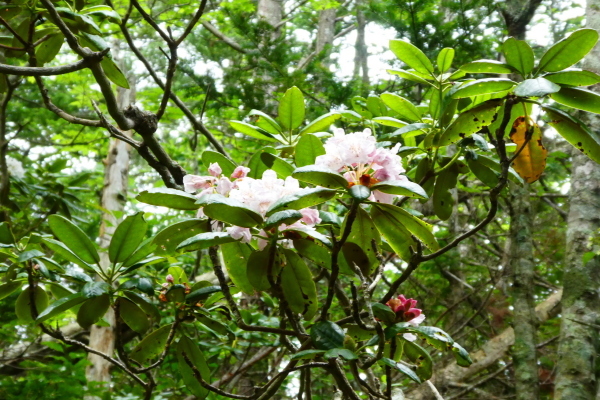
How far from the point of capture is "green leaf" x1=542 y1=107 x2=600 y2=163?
1.25 m

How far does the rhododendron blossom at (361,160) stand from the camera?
3.63ft

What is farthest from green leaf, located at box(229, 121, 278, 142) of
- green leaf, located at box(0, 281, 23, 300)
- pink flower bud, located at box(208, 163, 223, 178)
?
green leaf, located at box(0, 281, 23, 300)

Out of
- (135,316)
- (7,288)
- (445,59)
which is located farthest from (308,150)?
(7,288)

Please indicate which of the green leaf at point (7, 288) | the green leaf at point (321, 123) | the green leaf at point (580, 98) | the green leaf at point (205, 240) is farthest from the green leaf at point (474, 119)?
the green leaf at point (7, 288)

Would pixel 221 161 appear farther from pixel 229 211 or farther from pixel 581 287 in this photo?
pixel 581 287

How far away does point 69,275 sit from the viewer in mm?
1611

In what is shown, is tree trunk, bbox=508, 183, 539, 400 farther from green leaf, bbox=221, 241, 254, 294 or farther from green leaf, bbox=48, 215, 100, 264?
green leaf, bbox=48, 215, 100, 264

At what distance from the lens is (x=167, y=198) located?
1186mm

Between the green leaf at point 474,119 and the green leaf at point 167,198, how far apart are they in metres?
0.64

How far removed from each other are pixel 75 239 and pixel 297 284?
75 centimetres

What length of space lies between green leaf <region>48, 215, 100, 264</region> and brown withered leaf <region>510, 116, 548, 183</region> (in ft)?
3.99

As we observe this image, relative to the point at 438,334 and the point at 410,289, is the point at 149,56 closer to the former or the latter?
the point at 410,289

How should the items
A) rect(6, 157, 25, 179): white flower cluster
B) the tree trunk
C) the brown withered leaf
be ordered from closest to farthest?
the brown withered leaf → the tree trunk → rect(6, 157, 25, 179): white flower cluster

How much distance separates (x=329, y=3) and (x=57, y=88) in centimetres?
461
